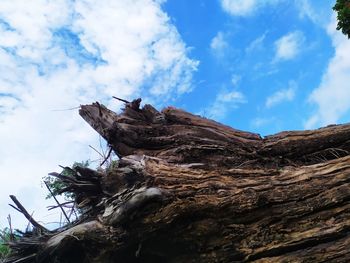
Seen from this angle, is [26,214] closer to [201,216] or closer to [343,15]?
[201,216]

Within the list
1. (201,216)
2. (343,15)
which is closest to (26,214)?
(201,216)

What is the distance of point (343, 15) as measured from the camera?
14.3m

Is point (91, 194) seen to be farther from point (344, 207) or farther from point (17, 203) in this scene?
point (344, 207)

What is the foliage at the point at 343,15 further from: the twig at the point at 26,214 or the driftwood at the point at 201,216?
the twig at the point at 26,214

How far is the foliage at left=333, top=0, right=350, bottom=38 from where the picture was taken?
14.2 m

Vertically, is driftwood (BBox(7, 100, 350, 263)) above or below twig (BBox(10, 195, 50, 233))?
below

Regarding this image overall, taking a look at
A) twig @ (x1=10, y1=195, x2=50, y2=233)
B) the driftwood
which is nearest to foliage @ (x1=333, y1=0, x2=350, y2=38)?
the driftwood

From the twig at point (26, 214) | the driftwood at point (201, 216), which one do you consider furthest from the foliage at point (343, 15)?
the twig at point (26, 214)

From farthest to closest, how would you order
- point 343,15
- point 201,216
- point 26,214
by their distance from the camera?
point 343,15 → point 26,214 → point 201,216

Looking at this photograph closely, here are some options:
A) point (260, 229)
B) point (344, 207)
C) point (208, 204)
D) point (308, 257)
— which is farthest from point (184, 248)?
point (344, 207)

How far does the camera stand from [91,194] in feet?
23.9

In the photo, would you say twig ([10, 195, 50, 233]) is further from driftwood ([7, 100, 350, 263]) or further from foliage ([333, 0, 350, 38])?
foliage ([333, 0, 350, 38])

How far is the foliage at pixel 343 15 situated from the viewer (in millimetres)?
14156

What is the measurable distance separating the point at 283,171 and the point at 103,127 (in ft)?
12.7
